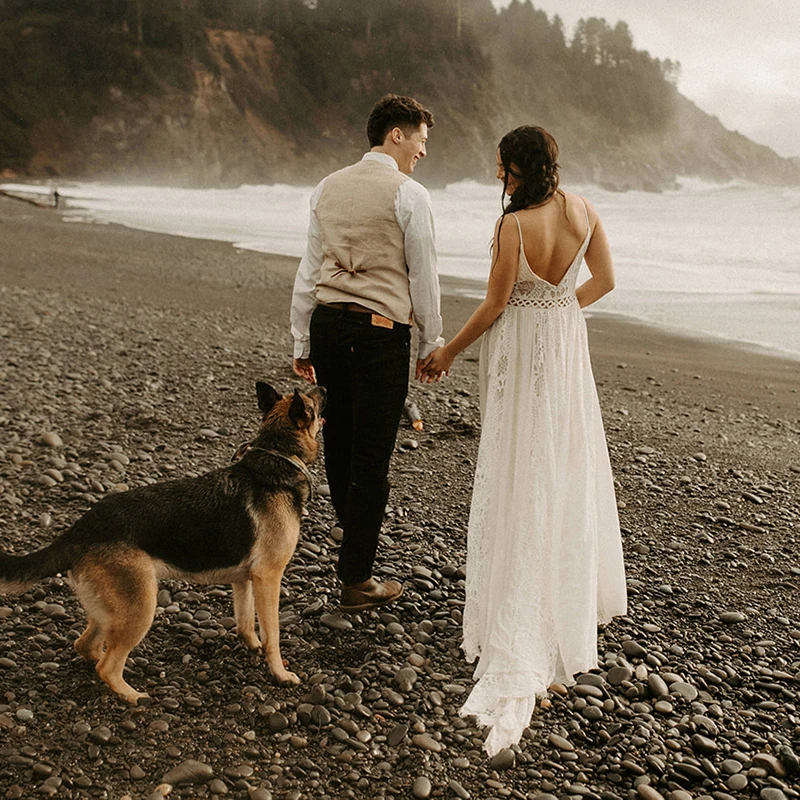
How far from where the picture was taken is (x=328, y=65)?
104812mm

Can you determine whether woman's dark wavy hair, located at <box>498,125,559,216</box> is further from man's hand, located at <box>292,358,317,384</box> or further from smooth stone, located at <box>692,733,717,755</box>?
smooth stone, located at <box>692,733,717,755</box>

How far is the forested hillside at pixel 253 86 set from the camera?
274ft

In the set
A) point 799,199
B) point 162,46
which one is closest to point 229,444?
point 799,199

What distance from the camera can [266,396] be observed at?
4191 millimetres

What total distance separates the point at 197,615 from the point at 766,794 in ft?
9.56

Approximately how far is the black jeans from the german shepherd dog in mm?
189

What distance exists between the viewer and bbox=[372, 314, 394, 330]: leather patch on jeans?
4066 millimetres

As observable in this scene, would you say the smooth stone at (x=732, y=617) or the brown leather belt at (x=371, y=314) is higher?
the brown leather belt at (x=371, y=314)

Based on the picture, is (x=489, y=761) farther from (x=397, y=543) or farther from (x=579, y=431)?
(x=397, y=543)

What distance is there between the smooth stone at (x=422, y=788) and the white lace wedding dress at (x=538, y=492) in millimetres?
647

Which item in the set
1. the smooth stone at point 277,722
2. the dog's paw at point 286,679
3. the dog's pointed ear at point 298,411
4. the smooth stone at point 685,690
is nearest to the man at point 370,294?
the dog's pointed ear at point 298,411

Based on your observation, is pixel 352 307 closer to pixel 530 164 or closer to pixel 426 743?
pixel 530 164

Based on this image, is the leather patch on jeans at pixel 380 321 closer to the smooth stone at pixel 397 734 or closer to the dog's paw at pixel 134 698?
the smooth stone at pixel 397 734

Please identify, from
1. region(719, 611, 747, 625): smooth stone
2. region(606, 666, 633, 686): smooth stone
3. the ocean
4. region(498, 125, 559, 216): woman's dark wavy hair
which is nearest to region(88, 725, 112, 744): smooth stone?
region(606, 666, 633, 686): smooth stone
